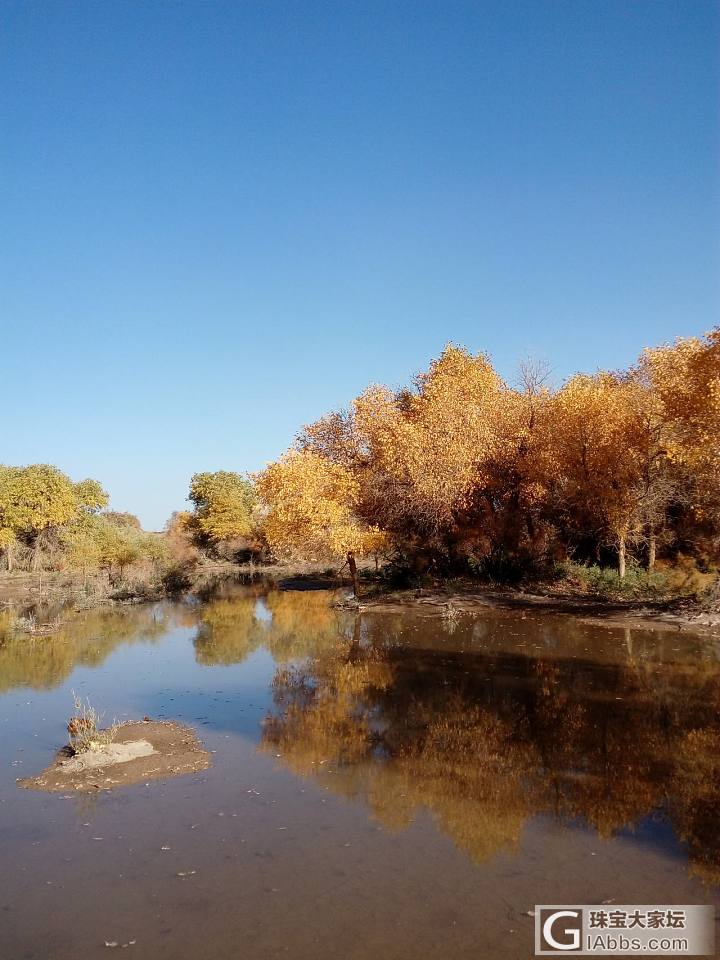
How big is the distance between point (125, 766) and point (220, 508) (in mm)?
51463

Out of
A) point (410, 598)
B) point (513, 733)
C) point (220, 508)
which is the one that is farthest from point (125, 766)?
point (220, 508)

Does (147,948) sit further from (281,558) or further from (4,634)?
(281,558)

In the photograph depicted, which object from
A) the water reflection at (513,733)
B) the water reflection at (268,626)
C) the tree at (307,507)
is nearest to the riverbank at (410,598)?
the water reflection at (268,626)

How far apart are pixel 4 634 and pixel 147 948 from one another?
2275 centimetres

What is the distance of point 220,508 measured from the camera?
205ft

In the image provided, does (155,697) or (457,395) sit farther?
(457,395)

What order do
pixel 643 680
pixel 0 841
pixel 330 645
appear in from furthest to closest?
pixel 330 645 < pixel 643 680 < pixel 0 841

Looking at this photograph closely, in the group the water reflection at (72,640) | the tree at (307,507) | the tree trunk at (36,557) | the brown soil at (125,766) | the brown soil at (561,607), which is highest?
the tree at (307,507)

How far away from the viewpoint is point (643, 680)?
16.6 metres

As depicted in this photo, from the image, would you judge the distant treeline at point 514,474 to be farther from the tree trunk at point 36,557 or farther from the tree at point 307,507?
the tree trunk at point 36,557

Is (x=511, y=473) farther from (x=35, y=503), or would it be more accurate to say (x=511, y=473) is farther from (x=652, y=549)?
(x=35, y=503)

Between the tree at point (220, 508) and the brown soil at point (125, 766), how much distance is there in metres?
49.1

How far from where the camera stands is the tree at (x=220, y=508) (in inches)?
2451

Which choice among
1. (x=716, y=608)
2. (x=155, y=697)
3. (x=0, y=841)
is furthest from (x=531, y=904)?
(x=716, y=608)
